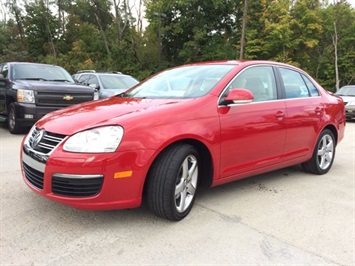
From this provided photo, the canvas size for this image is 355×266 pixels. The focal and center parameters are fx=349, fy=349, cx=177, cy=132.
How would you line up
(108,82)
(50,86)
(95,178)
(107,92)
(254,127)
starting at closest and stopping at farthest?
(95,178)
(254,127)
(50,86)
(107,92)
(108,82)

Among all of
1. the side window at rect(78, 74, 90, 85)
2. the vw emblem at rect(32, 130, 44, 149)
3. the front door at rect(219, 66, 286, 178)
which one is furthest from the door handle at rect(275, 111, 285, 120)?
the side window at rect(78, 74, 90, 85)

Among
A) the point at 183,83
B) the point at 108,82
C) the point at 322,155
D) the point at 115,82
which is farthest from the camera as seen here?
the point at 115,82

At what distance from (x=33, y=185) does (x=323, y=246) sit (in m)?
2.56

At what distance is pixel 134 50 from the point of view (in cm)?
3441

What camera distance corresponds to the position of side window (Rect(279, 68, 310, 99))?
4.48 metres

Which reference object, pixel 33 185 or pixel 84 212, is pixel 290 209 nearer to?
pixel 84 212

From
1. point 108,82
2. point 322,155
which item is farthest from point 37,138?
point 108,82

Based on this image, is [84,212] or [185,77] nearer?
[84,212]

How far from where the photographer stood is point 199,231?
3.05 meters

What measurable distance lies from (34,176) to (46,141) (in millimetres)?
341

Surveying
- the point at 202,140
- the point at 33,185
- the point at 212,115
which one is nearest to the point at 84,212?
the point at 33,185

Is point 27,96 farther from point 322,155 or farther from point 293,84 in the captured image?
point 322,155

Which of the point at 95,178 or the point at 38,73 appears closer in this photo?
the point at 95,178

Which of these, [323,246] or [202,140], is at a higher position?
[202,140]
